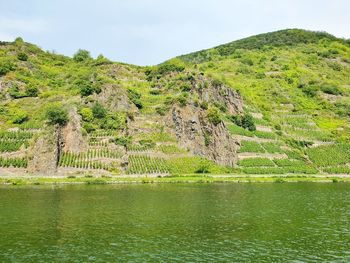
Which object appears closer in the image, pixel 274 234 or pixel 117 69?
pixel 274 234

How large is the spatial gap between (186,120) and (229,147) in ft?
46.1

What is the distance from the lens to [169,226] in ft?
132

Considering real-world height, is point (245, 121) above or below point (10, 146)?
above

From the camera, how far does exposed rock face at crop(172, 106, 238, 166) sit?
10444 cm

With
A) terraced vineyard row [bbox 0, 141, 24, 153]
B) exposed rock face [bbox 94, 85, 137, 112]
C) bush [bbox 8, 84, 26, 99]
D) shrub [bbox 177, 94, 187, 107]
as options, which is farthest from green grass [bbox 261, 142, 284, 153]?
bush [bbox 8, 84, 26, 99]

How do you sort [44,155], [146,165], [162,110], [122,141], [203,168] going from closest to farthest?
[44,155], [146,165], [122,141], [203,168], [162,110]

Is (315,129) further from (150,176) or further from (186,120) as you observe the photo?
(150,176)

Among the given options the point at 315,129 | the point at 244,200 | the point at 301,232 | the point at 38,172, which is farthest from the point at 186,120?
the point at 301,232

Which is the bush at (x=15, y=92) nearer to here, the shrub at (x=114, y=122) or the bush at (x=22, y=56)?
the bush at (x=22, y=56)

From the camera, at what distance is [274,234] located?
37.8 metres

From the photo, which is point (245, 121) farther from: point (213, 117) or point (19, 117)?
point (19, 117)

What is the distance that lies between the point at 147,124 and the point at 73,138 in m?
22.5

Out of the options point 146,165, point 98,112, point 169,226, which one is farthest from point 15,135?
point 169,226

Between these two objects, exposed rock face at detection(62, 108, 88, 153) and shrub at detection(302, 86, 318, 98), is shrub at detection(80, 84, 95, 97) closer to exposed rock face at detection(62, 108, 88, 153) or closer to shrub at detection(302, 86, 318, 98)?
exposed rock face at detection(62, 108, 88, 153)
